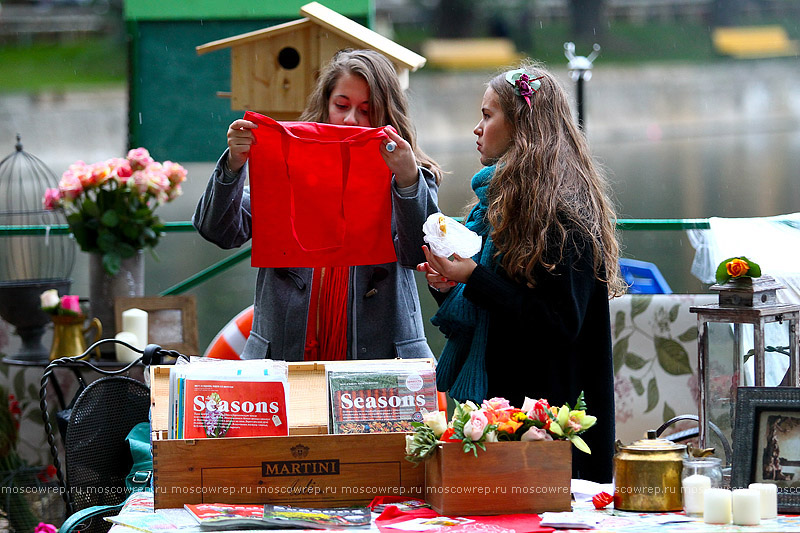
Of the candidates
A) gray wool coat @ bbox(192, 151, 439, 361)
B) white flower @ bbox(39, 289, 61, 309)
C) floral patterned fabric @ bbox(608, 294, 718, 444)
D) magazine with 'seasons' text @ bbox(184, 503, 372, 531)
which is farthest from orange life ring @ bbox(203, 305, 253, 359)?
magazine with 'seasons' text @ bbox(184, 503, 372, 531)

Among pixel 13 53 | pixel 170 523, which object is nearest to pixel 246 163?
pixel 170 523

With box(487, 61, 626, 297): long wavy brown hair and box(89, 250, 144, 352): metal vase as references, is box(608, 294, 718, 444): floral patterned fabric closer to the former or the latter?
box(487, 61, 626, 297): long wavy brown hair

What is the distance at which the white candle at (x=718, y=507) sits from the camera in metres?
1.65

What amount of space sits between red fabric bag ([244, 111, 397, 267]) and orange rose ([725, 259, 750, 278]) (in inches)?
33.7

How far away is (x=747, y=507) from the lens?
164 cm

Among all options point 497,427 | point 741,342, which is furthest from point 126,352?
point 741,342

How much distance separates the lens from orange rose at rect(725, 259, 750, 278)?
6.44 ft

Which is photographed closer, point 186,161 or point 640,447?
point 640,447

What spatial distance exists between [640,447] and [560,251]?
512 mm

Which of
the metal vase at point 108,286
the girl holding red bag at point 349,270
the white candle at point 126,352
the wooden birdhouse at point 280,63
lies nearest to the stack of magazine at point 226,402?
the girl holding red bag at point 349,270

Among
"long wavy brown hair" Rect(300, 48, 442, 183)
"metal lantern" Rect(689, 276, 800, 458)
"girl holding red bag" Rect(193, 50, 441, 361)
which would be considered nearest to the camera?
"metal lantern" Rect(689, 276, 800, 458)

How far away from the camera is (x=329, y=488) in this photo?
180cm

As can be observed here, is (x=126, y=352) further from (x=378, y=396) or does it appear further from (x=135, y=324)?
(x=378, y=396)

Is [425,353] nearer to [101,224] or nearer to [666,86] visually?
[101,224]
